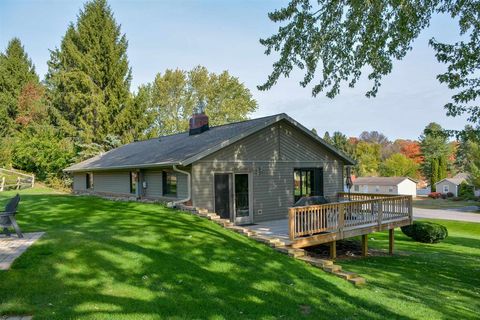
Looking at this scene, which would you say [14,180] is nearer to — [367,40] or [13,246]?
[13,246]

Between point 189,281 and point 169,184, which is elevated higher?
point 169,184

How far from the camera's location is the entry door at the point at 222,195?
13.1 metres

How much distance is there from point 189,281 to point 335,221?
6.17 meters

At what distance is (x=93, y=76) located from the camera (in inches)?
1377

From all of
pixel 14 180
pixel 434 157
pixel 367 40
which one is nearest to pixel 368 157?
pixel 434 157

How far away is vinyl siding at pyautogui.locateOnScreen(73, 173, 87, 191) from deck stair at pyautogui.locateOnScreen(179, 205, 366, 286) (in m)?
14.0

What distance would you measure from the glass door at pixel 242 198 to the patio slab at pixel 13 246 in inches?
266

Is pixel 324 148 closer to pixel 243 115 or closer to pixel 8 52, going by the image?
pixel 243 115

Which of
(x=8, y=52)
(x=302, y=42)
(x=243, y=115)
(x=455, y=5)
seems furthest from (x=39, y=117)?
(x=455, y=5)

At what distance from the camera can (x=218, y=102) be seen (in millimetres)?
44469

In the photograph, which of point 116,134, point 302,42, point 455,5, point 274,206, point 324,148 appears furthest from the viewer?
point 116,134

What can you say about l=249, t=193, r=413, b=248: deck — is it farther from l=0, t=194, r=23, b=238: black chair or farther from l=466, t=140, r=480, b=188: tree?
l=466, t=140, r=480, b=188: tree

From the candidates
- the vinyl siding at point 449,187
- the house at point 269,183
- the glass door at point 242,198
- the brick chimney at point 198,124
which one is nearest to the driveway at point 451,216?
the house at point 269,183

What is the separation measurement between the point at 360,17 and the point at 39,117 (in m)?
38.2
